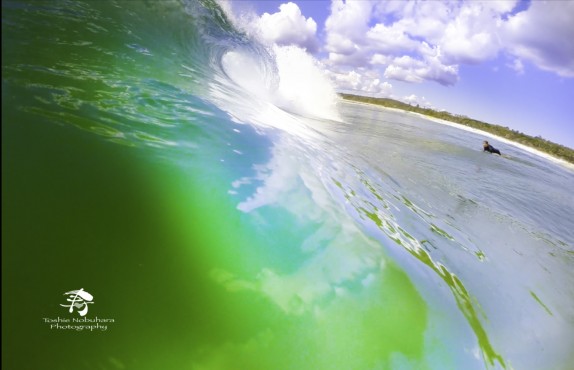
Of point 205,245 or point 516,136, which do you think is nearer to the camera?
point 205,245

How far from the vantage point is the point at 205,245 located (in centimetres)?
273

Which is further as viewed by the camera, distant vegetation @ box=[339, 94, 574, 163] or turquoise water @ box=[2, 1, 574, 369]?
distant vegetation @ box=[339, 94, 574, 163]

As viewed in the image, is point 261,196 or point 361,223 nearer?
point 261,196

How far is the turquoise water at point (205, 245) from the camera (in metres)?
2.01

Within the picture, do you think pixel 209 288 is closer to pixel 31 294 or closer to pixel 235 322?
pixel 235 322

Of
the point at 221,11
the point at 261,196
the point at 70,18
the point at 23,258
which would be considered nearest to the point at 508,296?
the point at 261,196

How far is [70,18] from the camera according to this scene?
4770 mm

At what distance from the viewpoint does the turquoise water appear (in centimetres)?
201

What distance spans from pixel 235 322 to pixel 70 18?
206 inches

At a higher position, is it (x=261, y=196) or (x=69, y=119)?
(x=69, y=119)

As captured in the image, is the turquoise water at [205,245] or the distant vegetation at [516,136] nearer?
the turquoise water at [205,245]

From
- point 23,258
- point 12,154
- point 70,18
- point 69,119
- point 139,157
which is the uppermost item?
point 70,18

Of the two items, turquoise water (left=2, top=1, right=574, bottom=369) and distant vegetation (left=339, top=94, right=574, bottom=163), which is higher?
distant vegetation (left=339, top=94, right=574, bottom=163)

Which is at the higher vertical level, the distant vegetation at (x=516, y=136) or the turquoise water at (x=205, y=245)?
the distant vegetation at (x=516, y=136)
